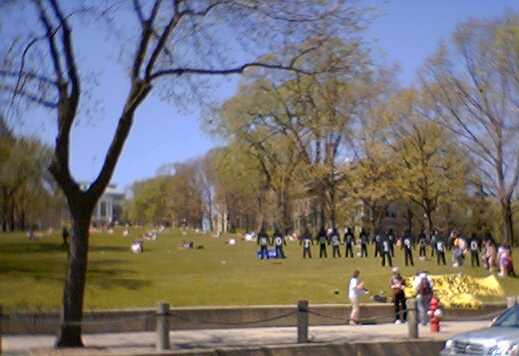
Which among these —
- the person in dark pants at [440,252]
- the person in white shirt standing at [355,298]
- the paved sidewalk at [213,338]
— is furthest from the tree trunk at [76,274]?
the person in dark pants at [440,252]

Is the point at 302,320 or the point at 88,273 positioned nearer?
the point at 302,320

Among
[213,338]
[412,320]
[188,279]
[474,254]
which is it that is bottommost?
[213,338]

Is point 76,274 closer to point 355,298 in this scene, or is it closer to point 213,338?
point 213,338

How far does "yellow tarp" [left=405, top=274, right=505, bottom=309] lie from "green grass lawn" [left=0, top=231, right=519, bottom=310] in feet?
3.04

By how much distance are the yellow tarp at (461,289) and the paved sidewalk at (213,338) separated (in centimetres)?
371

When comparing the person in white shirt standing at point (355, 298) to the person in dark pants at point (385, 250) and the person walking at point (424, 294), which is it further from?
the person in dark pants at point (385, 250)

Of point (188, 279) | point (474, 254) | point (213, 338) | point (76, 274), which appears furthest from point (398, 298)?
point (474, 254)

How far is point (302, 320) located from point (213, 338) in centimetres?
240

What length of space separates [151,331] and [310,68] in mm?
7543

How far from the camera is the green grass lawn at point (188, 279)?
23.3 meters

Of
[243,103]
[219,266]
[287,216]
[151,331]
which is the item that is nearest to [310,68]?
[151,331]

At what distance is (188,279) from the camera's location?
2777cm

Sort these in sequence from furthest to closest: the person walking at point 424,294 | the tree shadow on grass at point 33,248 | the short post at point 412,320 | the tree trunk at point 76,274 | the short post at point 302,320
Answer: the tree shadow on grass at point 33,248, the person walking at point 424,294, the short post at point 412,320, the short post at point 302,320, the tree trunk at point 76,274

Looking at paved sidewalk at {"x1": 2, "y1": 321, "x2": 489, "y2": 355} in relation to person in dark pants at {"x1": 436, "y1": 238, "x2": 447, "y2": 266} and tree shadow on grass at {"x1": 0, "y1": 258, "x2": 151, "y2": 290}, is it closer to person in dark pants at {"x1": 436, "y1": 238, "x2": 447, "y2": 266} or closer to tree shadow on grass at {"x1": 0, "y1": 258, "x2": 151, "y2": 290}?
tree shadow on grass at {"x1": 0, "y1": 258, "x2": 151, "y2": 290}
